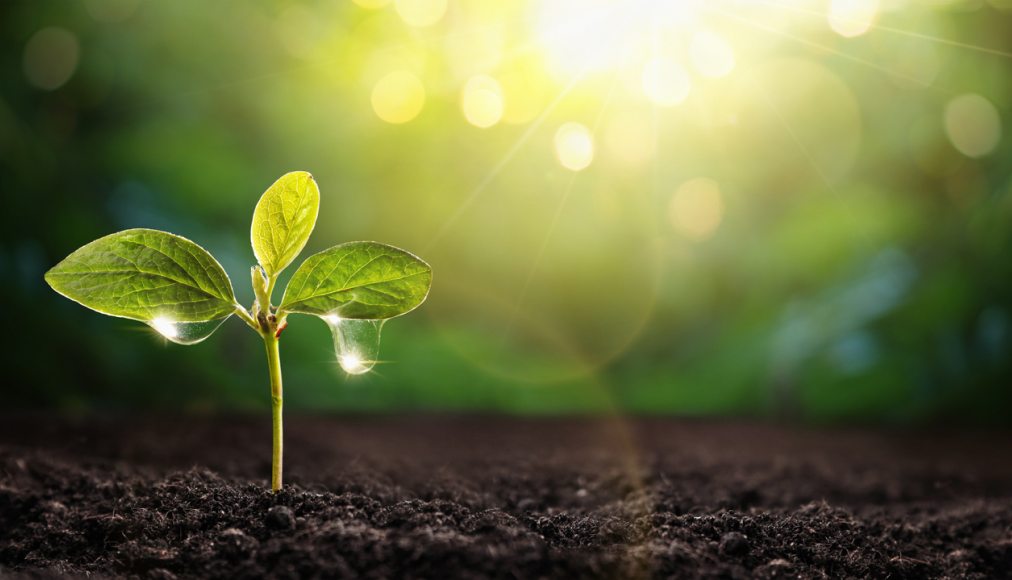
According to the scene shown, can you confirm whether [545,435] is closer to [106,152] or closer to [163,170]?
[163,170]

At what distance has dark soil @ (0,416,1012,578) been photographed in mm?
585

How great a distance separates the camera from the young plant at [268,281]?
664 mm

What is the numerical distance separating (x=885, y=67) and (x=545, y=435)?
1.53m

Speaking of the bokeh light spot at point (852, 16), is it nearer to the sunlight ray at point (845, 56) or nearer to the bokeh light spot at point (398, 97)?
the sunlight ray at point (845, 56)

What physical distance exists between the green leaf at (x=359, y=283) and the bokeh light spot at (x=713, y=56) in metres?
1.52

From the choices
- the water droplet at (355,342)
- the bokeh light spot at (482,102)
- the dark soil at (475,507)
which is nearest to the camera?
the dark soil at (475,507)

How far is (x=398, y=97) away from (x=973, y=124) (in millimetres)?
1755

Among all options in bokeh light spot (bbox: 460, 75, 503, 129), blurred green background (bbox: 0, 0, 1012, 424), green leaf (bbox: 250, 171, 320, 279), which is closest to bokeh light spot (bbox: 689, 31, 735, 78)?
blurred green background (bbox: 0, 0, 1012, 424)

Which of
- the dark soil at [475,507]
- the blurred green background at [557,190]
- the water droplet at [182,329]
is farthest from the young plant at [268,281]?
the blurred green background at [557,190]

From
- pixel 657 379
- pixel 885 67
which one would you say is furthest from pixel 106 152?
pixel 885 67

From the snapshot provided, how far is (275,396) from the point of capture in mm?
717

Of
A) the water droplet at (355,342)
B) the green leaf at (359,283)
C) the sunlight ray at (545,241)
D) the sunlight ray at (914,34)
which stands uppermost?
the sunlight ray at (914,34)

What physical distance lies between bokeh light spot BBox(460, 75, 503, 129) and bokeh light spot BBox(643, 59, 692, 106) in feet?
1.37

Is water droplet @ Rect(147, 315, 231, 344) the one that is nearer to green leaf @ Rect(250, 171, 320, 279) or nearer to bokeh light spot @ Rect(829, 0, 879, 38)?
green leaf @ Rect(250, 171, 320, 279)
